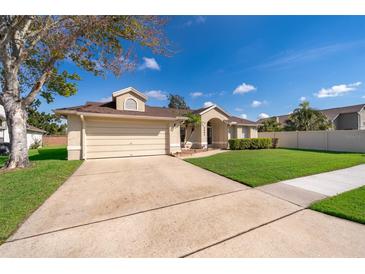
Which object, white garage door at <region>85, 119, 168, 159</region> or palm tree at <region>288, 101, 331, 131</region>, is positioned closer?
white garage door at <region>85, 119, 168, 159</region>

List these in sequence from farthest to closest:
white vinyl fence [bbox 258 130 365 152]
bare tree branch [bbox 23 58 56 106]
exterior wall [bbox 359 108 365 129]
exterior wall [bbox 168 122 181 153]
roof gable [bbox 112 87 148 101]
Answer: exterior wall [bbox 359 108 365 129], white vinyl fence [bbox 258 130 365 152], exterior wall [bbox 168 122 181 153], roof gable [bbox 112 87 148 101], bare tree branch [bbox 23 58 56 106]

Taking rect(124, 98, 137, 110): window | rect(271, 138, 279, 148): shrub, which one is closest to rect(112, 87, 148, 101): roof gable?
rect(124, 98, 137, 110): window

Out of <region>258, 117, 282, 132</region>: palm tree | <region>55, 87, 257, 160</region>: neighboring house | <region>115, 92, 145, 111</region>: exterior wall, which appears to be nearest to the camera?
<region>55, 87, 257, 160</region>: neighboring house

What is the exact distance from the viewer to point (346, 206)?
10.6 ft

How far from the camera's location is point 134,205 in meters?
3.50

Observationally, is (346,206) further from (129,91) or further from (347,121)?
(347,121)

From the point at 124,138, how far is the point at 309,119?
76.2 feet

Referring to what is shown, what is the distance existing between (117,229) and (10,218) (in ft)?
6.31

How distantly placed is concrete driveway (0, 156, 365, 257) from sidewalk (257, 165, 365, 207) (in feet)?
1.22

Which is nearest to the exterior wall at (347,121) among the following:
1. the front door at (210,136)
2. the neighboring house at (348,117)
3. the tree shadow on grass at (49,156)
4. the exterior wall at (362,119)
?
the neighboring house at (348,117)

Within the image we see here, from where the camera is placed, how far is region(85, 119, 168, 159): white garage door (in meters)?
9.71

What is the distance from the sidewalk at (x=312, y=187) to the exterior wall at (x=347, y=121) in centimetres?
2878

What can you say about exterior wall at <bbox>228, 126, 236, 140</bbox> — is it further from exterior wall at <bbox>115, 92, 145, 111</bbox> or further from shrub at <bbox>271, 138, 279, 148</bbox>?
exterior wall at <bbox>115, 92, 145, 111</bbox>
